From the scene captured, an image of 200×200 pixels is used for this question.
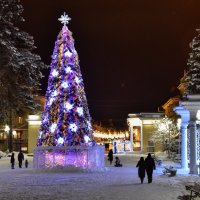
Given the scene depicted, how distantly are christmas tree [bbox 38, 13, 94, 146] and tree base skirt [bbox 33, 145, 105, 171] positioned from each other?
0.68 metres

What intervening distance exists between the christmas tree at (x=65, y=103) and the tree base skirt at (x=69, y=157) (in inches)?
26.7

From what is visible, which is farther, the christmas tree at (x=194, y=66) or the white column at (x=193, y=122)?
the christmas tree at (x=194, y=66)

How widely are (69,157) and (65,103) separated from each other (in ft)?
11.3

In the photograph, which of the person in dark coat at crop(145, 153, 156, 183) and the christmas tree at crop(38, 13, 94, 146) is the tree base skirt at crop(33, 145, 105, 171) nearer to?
the christmas tree at crop(38, 13, 94, 146)

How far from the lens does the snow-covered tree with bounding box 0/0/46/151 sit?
116ft

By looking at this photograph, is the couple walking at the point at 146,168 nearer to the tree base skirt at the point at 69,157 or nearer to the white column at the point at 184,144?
the tree base skirt at the point at 69,157

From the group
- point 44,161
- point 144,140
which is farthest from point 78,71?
point 144,140

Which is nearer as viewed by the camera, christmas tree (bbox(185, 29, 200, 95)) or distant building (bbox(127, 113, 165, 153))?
christmas tree (bbox(185, 29, 200, 95))

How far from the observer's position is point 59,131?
33.8 m

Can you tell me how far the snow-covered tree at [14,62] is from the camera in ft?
116

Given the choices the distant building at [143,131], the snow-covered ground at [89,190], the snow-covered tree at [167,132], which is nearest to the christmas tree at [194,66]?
the snow-covered tree at [167,132]

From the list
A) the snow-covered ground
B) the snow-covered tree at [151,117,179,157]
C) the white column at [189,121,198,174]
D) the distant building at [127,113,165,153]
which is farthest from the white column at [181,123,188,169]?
the distant building at [127,113,165,153]

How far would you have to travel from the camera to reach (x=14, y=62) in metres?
35.8

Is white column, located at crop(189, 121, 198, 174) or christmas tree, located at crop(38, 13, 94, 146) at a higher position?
christmas tree, located at crop(38, 13, 94, 146)
